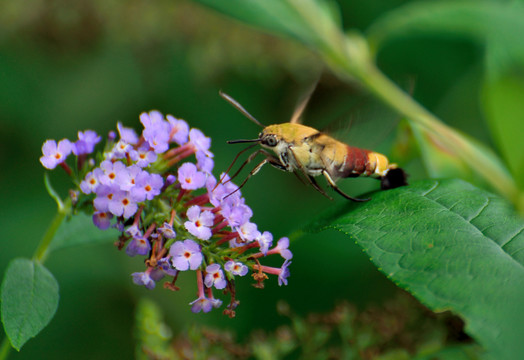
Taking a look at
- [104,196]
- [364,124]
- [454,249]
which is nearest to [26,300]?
[104,196]

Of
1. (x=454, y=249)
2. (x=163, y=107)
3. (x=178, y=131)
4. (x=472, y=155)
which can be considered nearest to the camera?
(x=454, y=249)

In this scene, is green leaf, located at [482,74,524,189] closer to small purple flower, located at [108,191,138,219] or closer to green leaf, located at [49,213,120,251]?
small purple flower, located at [108,191,138,219]

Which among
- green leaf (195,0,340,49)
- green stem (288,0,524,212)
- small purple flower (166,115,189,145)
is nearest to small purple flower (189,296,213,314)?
small purple flower (166,115,189,145)

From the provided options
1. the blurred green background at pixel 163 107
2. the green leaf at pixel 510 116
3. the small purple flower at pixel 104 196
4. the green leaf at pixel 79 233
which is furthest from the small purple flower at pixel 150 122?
the blurred green background at pixel 163 107

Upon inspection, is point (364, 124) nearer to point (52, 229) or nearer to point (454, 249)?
point (454, 249)

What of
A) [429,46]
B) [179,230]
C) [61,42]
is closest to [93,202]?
[179,230]

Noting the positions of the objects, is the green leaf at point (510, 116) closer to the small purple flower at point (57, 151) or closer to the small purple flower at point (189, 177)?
the small purple flower at point (189, 177)

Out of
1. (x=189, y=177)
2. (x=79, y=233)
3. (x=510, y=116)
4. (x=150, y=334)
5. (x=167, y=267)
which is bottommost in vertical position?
(x=150, y=334)
